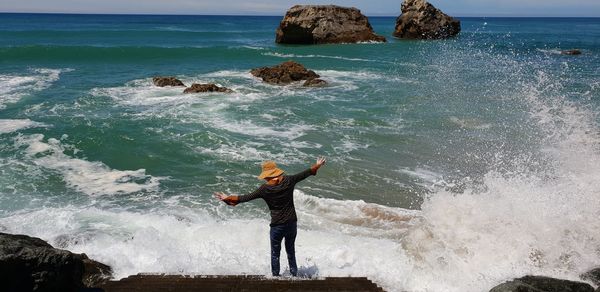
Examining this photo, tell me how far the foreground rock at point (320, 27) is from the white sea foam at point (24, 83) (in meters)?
24.1

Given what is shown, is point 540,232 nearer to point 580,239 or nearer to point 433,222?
point 580,239

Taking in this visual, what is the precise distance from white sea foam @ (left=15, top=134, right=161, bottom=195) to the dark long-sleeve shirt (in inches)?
220

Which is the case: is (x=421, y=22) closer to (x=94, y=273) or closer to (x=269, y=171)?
(x=269, y=171)

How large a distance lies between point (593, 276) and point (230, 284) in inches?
195

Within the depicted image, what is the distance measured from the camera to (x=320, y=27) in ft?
157

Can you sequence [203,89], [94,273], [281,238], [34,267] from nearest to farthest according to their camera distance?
[34,267]
[281,238]
[94,273]
[203,89]

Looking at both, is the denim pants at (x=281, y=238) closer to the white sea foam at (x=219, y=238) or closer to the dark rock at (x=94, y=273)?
the white sea foam at (x=219, y=238)

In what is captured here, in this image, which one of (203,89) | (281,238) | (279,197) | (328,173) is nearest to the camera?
(279,197)

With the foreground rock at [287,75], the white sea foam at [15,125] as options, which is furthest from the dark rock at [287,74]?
the white sea foam at [15,125]

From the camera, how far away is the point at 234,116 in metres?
18.0

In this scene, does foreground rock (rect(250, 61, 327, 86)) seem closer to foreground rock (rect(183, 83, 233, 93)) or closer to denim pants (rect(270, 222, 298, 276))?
foreground rock (rect(183, 83, 233, 93))

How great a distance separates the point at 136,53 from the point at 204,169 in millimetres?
28919

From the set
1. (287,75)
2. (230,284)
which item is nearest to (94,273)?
(230,284)

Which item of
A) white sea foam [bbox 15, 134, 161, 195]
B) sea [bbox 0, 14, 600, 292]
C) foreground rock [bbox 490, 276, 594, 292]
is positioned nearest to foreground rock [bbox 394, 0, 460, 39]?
sea [bbox 0, 14, 600, 292]
